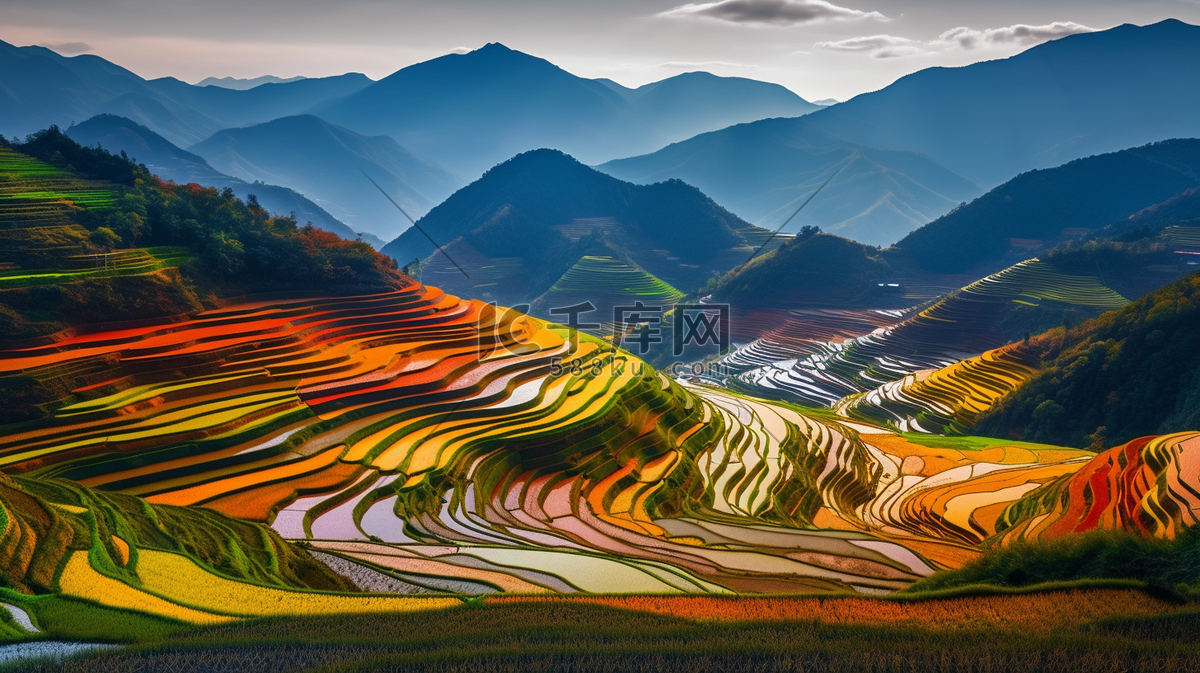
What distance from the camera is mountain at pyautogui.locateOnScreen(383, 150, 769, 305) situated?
9344 centimetres

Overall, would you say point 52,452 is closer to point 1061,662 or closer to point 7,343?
point 7,343

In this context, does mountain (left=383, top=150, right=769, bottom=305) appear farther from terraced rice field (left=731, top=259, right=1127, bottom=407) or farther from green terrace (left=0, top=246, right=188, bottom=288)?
green terrace (left=0, top=246, right=188, bottom=288)

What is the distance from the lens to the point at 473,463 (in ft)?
58.2

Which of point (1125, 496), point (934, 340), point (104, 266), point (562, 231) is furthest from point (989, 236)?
point (104, 266)

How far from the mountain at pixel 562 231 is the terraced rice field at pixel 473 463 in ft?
198

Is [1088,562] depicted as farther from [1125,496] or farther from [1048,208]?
[1048,208]

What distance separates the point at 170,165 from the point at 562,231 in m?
88.7

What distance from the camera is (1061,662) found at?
5770 millimetres

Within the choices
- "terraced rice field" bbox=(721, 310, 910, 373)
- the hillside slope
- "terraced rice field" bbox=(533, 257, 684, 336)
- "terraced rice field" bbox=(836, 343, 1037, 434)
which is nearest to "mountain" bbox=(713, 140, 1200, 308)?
"terraced rice field" bbox=(721, 310, 910, 373)

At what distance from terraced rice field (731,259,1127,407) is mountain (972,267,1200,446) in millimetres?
12871

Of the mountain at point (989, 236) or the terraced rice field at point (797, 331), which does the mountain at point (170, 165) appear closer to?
the mountain at point (989, 236)

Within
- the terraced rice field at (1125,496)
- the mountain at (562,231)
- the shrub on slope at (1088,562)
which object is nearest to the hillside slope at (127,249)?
the shrub on slope at (1088,562)

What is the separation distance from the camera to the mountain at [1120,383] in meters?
28.8
